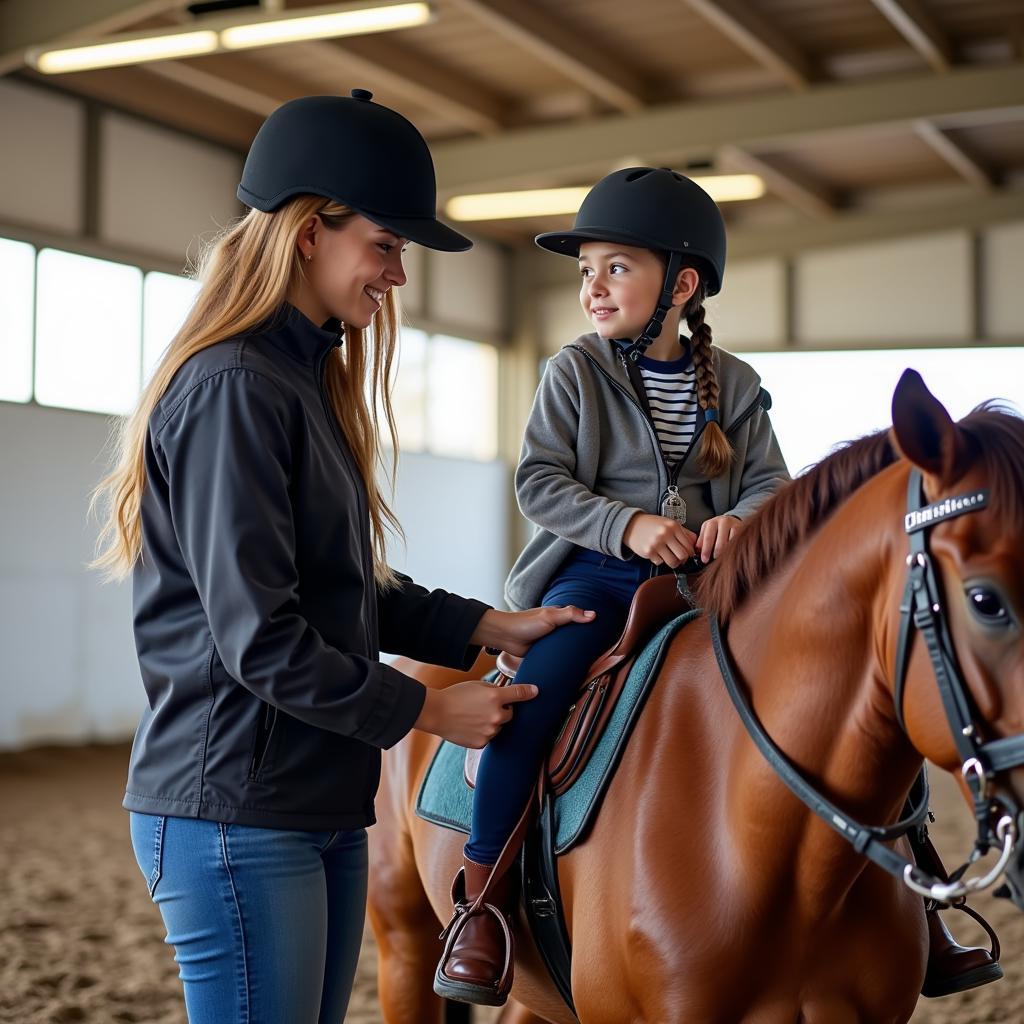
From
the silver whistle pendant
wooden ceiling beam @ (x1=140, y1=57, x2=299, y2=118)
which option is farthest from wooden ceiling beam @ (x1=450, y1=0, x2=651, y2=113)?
the silver whistle pendant

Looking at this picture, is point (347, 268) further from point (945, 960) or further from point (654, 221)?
point (945, 960)

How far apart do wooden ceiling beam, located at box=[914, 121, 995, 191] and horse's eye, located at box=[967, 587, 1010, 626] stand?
8.90m

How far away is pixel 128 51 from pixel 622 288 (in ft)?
19.7

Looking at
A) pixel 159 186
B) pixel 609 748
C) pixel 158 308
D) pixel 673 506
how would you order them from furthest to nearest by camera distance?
1. pixel 159 186
2. pixel 158 308
3. pixel 673 506
4. pixel 609 748

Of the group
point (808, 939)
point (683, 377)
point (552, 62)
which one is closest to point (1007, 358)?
point (552, 62)

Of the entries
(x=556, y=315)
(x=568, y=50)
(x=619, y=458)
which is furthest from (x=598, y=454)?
(x=556, y=315)

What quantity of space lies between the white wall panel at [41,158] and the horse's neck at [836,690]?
308 inches

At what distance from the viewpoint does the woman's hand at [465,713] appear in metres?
1.53

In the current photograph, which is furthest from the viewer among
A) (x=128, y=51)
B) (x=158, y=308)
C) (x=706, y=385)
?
(x=158, y=308)

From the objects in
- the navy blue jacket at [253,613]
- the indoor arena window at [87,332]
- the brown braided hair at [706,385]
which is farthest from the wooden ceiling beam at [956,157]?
the navy blue jacket at [253,613]

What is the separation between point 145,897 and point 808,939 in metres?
3.80

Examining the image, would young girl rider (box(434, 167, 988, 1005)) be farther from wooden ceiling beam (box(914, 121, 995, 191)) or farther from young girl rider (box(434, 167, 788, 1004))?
wooden ceiling beam (box(914, 121, 995, 191))

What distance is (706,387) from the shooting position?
7.41 feet

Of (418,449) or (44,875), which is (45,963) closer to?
(44,875)
